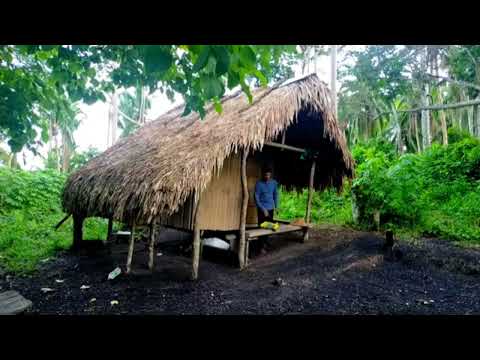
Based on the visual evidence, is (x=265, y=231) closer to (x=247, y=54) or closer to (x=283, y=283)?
(x=283, y=283)

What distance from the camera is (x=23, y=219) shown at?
10297 millimetres

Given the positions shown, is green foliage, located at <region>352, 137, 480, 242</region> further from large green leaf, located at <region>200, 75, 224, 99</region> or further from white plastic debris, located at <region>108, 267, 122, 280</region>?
large green leaf, located at <region>200, 75, 224, 99</region>

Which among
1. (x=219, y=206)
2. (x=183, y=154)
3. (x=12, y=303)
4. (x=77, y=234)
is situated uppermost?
(x=183, y=154)

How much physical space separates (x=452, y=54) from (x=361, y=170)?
748 centimetres

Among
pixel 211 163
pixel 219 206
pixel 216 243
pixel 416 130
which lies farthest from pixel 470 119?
pixel 211 163

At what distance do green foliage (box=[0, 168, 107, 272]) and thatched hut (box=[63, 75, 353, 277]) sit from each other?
1189mm

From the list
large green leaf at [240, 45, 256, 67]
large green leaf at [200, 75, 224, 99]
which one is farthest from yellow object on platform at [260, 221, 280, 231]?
large green leaf at [240, 45, 256, 67]

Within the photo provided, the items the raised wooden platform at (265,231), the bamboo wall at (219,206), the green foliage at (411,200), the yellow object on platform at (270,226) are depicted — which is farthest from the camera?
the green foliage at (411,200)

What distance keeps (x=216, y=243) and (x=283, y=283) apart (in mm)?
2331

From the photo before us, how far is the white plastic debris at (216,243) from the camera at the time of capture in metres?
Result: 6.78

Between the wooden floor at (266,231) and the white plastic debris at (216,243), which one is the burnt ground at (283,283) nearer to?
the white plastic debris at (216,243)

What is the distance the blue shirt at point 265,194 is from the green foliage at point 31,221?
16.1 ft

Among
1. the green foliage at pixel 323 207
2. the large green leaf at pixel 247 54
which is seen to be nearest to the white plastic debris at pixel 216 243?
the green foliage at pixel 323 207

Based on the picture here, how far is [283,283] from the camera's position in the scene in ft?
16.5
